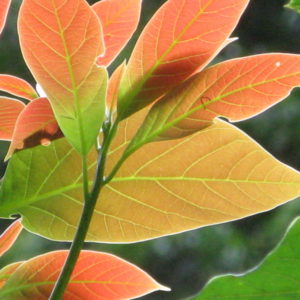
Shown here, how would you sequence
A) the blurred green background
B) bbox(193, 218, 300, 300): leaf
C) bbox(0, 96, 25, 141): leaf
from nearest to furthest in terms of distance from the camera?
1. bbox(193, 218, 300, 300): leaf
2. bbox(0, 96, 25, 141): leaf
3. the blurred green background

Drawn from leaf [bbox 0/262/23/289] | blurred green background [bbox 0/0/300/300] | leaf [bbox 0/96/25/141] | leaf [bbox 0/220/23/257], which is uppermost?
leaf [bbox 0/96/25/141]

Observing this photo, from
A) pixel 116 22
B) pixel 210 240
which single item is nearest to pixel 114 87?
pixel 116 22

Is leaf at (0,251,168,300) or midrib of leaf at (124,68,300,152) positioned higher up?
midrib of leaf at (124,68,300,152)

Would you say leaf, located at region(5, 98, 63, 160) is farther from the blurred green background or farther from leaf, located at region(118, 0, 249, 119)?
the blurred green background

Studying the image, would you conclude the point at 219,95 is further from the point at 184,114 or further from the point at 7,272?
the point at 7,272

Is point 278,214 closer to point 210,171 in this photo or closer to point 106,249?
point 106,249

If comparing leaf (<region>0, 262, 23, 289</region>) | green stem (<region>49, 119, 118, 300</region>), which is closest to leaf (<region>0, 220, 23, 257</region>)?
leaf (<region>0, 262, 23, 289</region>)
